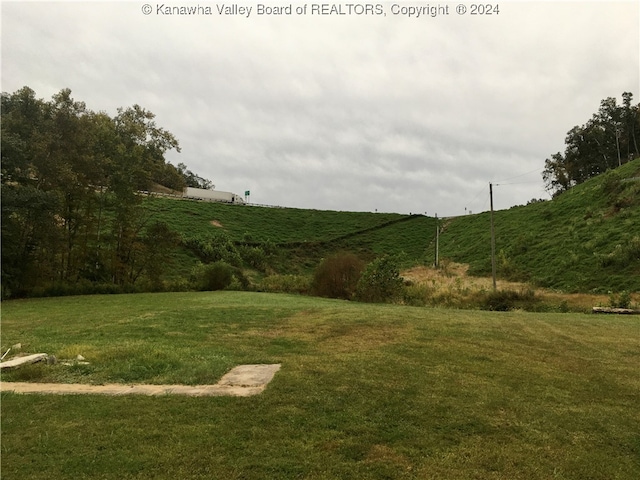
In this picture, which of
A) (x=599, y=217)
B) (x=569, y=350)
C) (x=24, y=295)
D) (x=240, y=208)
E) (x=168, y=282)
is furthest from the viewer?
(x=240, y=208)

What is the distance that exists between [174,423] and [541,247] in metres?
37.8

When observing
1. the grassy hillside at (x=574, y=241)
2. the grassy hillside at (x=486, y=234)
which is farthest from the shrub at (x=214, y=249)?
the grassy hillside at (x=574, y=241)

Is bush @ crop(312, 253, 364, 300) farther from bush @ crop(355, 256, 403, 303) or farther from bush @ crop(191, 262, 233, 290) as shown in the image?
bush @ crop(191, 262, 233, 290)

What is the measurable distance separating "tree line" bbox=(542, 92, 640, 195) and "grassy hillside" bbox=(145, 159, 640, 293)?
2084 centimetres

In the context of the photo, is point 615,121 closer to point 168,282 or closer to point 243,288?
point 243,288

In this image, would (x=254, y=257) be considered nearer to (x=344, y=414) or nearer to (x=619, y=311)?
(x=619, y=311)

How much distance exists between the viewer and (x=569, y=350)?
30.2 ft

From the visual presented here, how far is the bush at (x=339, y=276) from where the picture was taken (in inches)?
1024

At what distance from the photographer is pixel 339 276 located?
26.3 m

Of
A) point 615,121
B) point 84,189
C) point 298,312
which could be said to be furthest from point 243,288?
point 615,121

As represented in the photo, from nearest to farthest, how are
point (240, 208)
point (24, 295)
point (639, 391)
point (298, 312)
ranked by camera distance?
1. point (639, 391)
2. point (298, 312)
3. point (24, 295)
4. point (240, 208)

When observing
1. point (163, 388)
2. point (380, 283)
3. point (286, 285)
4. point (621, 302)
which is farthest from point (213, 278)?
point (163, 388)

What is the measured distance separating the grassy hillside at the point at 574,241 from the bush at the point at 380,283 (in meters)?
12.4

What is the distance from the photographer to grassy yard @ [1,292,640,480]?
391 cm
